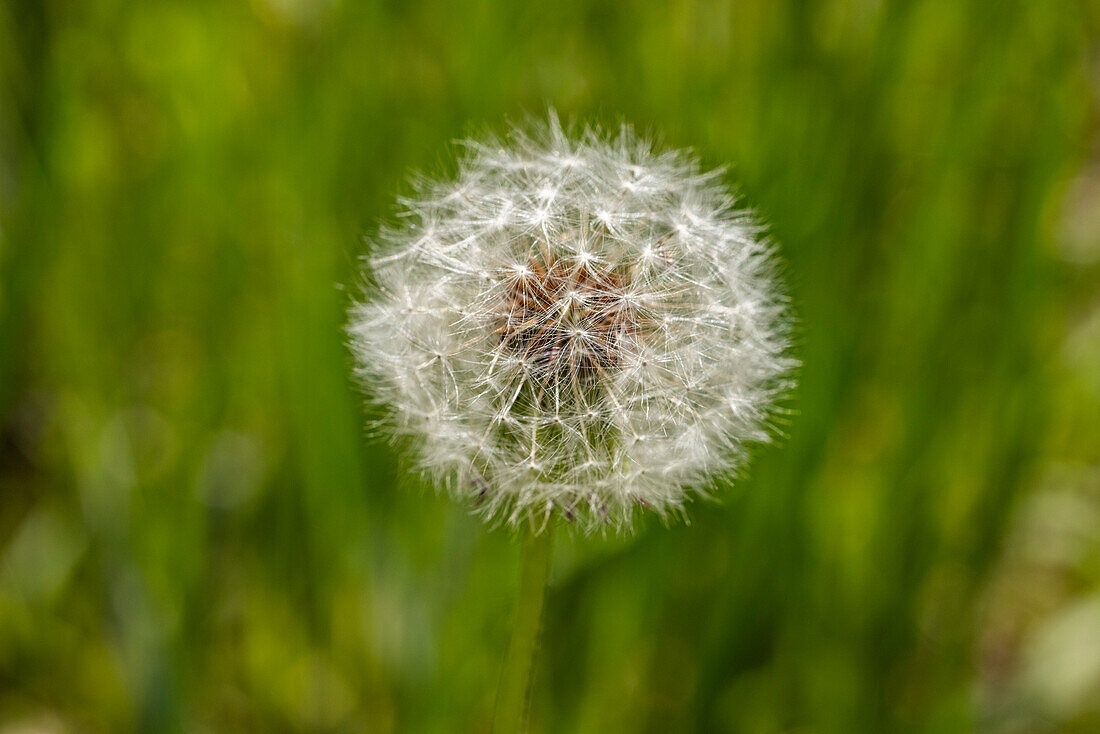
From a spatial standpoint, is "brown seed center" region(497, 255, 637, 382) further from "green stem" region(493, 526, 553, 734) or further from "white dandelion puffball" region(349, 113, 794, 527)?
"green stem" region(493, 526, 553, 734)

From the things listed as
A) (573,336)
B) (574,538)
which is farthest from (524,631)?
(574,538)

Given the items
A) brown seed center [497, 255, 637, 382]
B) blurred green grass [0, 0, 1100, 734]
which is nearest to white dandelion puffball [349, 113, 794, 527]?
brown seed center [497, 255, 637, 382]

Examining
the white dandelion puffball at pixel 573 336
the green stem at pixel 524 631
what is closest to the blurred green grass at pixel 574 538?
the white dandelion puffball at pixel 573 336

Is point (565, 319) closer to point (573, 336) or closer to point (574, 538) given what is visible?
point (573, 336)

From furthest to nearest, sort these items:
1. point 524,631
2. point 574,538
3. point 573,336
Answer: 1. point 574,538
2. point 573,336
3. point 524,631

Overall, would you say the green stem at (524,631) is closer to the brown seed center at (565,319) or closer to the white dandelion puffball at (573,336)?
the white dandelion puffball at (573,336)

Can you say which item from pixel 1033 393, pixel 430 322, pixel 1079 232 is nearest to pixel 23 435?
pixel 430 322
